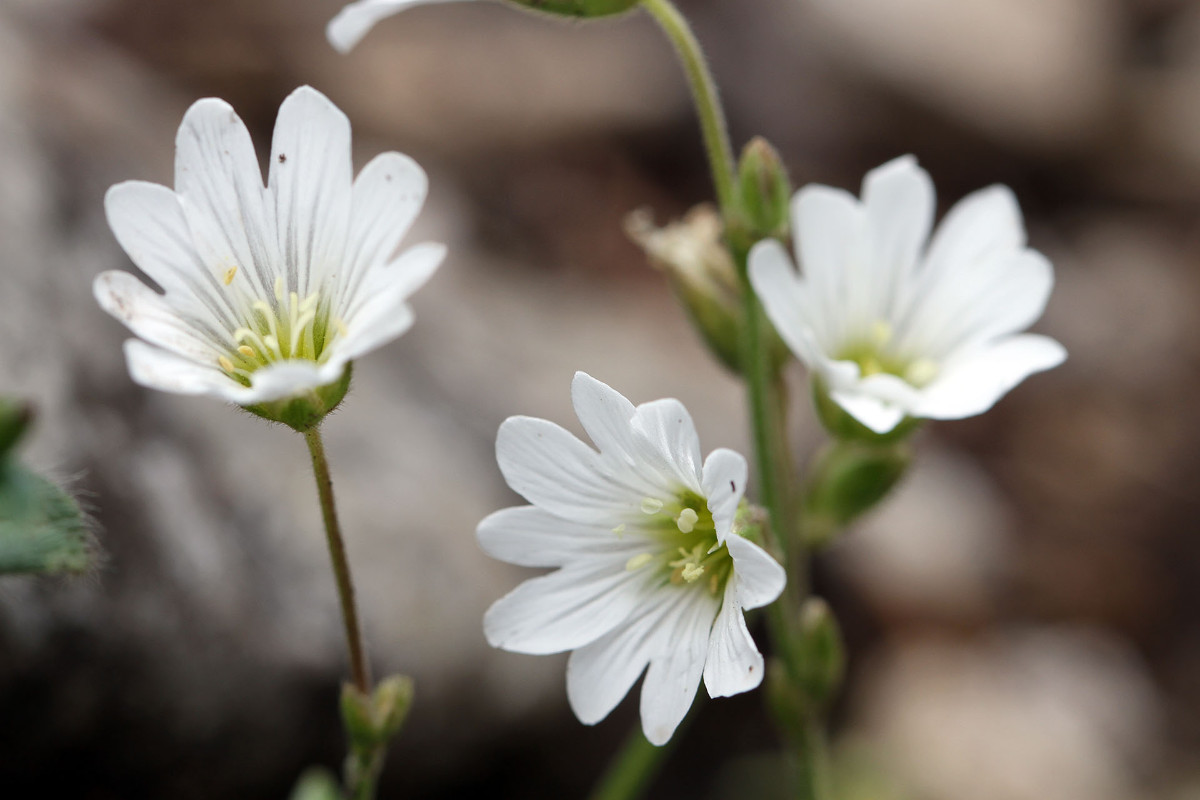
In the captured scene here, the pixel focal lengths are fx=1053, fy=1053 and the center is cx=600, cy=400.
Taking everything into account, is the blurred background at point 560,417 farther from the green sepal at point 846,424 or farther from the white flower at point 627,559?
the green sepal at point 846,424

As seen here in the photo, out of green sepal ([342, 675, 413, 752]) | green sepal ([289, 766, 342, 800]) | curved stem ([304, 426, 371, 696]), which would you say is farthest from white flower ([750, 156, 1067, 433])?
green sepal ([289, 766, 342, 800])

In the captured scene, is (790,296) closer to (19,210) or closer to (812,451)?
(19,210)

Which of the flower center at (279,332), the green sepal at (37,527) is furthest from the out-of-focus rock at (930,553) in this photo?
the green sepal at (37,527)

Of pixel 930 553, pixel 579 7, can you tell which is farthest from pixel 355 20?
pixel 930 553

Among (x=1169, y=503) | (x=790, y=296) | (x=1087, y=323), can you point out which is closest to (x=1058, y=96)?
(x=1087, y=323)

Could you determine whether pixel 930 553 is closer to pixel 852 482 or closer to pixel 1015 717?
pixel 1015 717

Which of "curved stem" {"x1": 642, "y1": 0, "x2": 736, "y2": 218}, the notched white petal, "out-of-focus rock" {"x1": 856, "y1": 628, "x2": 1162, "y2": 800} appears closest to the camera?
the notched white petal

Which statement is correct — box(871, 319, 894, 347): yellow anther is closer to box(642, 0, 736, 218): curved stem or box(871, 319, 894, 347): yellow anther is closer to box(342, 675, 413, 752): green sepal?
box(642, 0, 736, 218): curved stem
